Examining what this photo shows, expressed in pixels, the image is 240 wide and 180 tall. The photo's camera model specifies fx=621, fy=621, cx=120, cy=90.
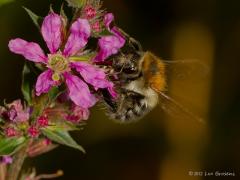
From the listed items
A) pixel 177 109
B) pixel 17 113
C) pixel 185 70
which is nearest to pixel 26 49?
pixel 17 113

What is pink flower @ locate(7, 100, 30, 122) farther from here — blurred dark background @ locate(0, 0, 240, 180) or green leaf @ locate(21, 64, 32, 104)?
blurred dark background @ locate(0, 0, 240, 180)

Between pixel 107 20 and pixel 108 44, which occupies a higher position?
pixel 107 20

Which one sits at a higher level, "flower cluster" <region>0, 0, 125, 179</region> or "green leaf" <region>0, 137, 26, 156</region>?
"flower cluster" <region>0, 0, 125, 179</region>

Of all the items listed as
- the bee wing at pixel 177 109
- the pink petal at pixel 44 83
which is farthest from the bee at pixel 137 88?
the pink petal at pixel 44 83

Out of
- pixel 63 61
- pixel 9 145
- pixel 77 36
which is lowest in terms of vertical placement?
pixel 9 145

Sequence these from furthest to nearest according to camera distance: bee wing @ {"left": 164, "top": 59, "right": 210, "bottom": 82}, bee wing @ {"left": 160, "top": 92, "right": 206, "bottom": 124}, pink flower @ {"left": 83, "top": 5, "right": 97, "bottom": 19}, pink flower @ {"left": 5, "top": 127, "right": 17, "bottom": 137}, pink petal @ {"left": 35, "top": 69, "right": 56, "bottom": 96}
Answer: bee wing @ {"left": 164, "top": 59, "right": 210, "bottom": 82}
bee wing @ {"left": 160, "top": 92, "right": 206, "bottom": 124}
pink flower @ {"left": 5, "top": 127, "right": 17, "bottom": 137}
pink flower @ {"left": 83, "top": 5, "right": 97, "bottom": 19}
pink petal @ {"left": 35, "top": 69, "right": 56, "bottom": 96}

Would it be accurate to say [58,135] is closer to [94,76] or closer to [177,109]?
[94,76]

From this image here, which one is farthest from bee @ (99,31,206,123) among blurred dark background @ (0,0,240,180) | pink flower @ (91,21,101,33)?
blurred dark background @ (0,0,240,180)
